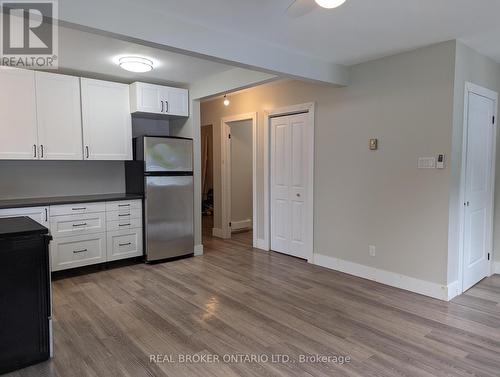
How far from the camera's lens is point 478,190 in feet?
12.2

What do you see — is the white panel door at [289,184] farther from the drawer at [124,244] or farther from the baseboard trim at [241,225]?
the drawer at [124,244]

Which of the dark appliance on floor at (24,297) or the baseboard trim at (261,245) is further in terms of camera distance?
the baseboard trim at (261,245)

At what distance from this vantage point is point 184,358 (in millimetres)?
2342

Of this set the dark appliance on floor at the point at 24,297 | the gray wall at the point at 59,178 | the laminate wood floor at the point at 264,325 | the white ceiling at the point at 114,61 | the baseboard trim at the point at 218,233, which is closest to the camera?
the dark appliance on floor at the point at 24,297

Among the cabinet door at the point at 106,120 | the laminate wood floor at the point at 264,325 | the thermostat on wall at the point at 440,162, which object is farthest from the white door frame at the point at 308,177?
the cabinet door at the point at 106,120

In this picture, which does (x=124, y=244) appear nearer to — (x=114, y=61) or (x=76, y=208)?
(x=76, y=208)

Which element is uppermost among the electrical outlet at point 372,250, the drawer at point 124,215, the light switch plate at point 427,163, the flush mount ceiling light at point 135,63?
the flush mount ceiling light at point 135,63

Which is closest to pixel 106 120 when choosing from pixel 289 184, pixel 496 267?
pixel 289 184

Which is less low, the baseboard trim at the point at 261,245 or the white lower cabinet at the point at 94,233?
the white lower cabinet at the point at 94,233

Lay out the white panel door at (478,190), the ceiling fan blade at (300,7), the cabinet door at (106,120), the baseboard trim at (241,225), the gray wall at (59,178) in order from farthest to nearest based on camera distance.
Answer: the baseboard trim at (241,225) → the cabinet door at (106,120) → the gray wall at (59,178) → the white panel door at (478,190) → the ceiling fan blade at (300,7)

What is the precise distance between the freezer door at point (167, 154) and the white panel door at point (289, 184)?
1.27 meters

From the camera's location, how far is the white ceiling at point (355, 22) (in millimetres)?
2412

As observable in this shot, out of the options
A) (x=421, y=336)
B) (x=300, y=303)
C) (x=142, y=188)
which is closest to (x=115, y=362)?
(x=300, y=303)

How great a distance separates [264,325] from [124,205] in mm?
2517
